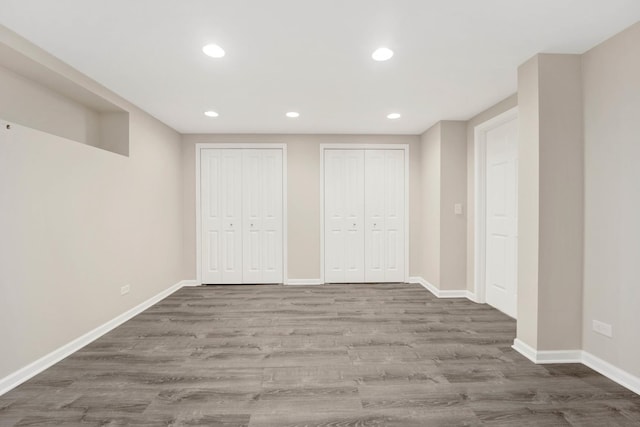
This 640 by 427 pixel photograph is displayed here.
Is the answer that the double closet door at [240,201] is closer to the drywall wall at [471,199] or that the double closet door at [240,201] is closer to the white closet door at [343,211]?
the white closet door at [343,211]

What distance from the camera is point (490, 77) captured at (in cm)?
304

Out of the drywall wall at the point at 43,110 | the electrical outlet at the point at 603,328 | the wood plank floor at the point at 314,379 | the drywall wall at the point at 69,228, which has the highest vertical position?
the drywall wall at the point at 43,110

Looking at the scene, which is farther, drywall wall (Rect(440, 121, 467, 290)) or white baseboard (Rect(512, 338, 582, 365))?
drywall wall (Rect(440, 121, 467, 290))

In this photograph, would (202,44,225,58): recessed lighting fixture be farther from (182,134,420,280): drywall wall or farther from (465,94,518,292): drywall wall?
(465,94,518,292): drywall wall

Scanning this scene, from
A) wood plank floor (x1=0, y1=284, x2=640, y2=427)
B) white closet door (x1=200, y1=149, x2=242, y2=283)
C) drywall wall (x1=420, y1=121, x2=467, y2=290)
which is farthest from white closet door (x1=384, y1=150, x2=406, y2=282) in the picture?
white closet door (x1=200, y1=149, x2=242, y2=283)

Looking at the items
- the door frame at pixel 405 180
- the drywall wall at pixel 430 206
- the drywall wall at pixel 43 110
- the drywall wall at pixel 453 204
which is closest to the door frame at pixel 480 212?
the drywall wall at pixel 453 204

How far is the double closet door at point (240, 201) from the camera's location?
5.23 m

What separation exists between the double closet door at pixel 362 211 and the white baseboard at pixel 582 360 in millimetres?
2629

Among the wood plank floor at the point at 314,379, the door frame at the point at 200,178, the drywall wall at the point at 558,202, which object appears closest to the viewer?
the wood plank floor at the point at 314,379

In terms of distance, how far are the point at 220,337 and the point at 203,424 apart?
1.30 meters

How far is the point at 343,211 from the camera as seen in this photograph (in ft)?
17.3

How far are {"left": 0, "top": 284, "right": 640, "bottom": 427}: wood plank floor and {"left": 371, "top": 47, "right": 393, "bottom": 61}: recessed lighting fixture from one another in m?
2.46

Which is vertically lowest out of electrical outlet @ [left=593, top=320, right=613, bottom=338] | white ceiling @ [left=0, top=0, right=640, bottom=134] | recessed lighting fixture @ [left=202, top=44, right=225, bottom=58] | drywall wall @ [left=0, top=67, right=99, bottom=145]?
electrical outlet @ [left=593, top=320, right=613, bottom=338]

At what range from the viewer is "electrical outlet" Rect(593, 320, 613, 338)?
7.74 feet
